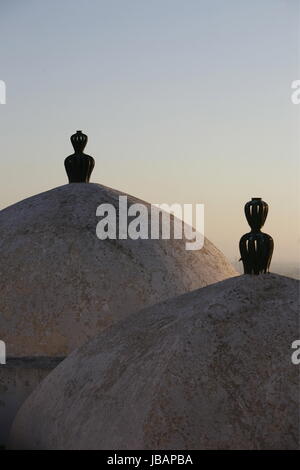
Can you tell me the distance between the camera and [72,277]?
10.5 metres

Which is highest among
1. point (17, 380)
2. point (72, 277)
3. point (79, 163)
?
point (79, 163)

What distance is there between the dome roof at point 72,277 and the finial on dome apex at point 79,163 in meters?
0.93

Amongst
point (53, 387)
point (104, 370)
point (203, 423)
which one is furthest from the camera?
point (53, 387)

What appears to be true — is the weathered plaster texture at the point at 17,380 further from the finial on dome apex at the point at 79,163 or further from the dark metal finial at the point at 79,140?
the dark metal finial at the point at 79,140

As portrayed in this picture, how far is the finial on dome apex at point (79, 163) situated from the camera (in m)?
12.2

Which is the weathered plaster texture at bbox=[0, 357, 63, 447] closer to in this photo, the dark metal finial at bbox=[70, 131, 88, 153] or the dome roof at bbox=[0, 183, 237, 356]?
the dome roof at bbox=[0, 183, 237, 356]

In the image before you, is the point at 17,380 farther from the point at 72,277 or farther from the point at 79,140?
the point at 79,140

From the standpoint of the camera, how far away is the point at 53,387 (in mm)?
8008

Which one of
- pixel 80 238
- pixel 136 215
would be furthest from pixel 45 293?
pixel 136 215

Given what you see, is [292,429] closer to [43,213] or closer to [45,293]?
[45,293]

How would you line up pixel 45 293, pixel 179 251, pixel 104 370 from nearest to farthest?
pixel 104 370 → pixel 45 293 → pixel 179 251

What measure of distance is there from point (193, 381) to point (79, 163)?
5760mm

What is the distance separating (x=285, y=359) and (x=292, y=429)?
20.1 inches

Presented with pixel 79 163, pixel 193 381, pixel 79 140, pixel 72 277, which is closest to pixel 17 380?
pixel 72 277
